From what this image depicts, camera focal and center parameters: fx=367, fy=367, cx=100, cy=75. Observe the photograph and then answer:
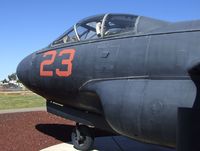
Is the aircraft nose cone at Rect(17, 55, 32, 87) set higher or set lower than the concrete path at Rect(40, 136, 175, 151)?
higher

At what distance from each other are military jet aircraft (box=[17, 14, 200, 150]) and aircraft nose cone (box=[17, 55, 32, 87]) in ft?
0.08

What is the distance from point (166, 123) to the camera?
5277mm

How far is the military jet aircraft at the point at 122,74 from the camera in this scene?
5324 millimetres

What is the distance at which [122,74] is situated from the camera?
6.23 metres

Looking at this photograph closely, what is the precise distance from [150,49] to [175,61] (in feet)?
1.89

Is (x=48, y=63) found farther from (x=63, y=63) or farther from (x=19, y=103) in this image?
(x=19, y=103)

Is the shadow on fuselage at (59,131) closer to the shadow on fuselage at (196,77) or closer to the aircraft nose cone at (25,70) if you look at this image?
the aircraft nose cone at (25,70)

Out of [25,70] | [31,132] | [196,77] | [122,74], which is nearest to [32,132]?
[31,132]

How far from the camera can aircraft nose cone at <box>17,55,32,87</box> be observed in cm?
889

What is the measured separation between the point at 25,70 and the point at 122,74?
354 cm

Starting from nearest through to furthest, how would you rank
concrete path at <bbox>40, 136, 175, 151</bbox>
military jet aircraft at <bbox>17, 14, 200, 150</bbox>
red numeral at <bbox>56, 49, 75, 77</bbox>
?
1. military jet aircraft at <bbox>17, 14, 200, 150</bbox>
2. red numeral at <bbox>56, 49, 75, 77</bbox>
3. concrete path at <bbox>40, 136, 175, 151</bbox>

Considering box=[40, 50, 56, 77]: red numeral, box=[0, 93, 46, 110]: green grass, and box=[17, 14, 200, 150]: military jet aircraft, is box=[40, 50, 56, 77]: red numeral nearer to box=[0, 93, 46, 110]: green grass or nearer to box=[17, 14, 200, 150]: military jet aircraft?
box=[17, 14, 200, 150]: military jet aircraft

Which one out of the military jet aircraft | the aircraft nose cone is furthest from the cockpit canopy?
the aircraft nose cone

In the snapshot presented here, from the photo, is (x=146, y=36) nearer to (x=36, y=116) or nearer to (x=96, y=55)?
(x=96, y=55)
